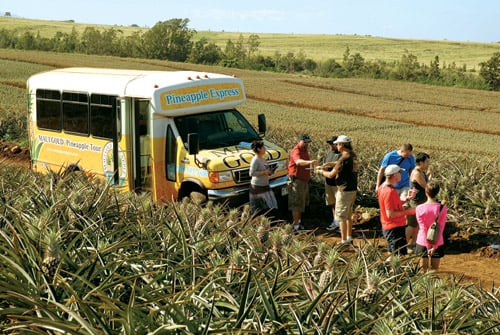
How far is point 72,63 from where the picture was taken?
165 ft

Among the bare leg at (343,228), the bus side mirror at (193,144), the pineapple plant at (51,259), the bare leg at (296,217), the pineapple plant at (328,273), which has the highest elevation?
the pineapple plant at (51,259)

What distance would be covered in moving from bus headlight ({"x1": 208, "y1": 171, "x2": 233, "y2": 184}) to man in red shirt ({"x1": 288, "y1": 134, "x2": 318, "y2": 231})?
1.22m

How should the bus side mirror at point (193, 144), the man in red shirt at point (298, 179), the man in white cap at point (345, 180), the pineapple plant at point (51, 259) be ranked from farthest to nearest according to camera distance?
the man in red shirt at point (298, 179), the bus side mirror at point (193, 144), the man in white cap at point (345, 180), the pineapple plant at point (51, 259)

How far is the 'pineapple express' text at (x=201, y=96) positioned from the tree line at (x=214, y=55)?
47.6m

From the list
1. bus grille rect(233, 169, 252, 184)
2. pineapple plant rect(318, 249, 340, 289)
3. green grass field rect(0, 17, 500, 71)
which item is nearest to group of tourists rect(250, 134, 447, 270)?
bus grille rect(233, 169, 252, 184)

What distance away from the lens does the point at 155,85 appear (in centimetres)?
1228

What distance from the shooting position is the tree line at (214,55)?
6228 centimetres

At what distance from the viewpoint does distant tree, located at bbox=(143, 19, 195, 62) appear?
82.1 meters

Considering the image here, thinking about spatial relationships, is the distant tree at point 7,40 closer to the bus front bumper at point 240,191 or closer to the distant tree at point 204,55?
the distant tree at point 204,55

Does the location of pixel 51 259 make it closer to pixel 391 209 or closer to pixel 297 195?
pixel 391 209

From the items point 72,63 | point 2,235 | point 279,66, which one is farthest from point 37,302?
point 279,66

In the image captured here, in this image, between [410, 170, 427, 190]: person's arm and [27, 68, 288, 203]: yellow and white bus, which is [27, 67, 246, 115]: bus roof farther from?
[410, 170, 427, 190]: person's arm

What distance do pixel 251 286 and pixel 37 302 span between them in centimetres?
112

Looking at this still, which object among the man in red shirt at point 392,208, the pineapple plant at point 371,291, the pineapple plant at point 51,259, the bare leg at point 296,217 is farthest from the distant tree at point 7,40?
the pineapple plant at point 371,291
